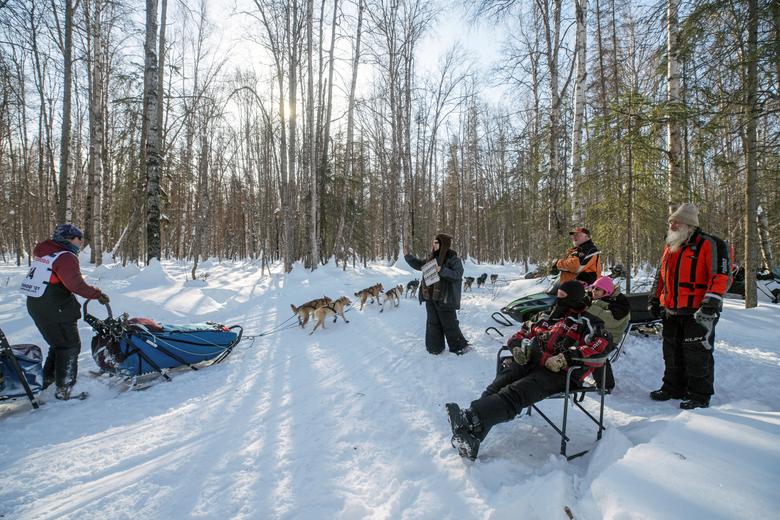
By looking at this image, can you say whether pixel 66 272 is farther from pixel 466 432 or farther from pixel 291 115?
pixel 291 115

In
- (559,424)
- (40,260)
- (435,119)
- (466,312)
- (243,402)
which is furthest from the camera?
(435,119)

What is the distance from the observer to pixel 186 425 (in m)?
3.48

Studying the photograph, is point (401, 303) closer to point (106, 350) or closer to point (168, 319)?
point (168, 319)

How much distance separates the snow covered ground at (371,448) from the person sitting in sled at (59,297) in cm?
34

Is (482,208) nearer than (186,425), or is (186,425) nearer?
(186,425)

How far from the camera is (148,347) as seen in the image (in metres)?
4.44

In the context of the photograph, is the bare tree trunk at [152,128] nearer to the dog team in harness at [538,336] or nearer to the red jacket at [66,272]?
the dog team in harness at [538,336]

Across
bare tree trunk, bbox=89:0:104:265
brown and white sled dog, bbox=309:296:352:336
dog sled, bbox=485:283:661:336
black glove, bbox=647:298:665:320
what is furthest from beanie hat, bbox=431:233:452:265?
bare tree trunk, bbox=89:0:104:265

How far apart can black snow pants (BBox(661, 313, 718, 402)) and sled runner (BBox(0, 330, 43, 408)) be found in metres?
6.75

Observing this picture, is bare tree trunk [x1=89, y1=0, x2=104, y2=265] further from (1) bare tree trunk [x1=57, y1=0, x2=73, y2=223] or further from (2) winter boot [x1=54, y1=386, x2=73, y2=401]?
(2) winter boot [x1=54, y1=386, x2=73, y2=401]

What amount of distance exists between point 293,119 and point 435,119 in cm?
1099

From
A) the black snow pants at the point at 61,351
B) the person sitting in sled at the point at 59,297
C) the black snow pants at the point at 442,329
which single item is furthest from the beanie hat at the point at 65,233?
the black snow pants at the point at 442,329

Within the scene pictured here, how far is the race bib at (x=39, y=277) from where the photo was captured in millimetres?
3781

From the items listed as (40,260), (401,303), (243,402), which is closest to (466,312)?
(401,303)
